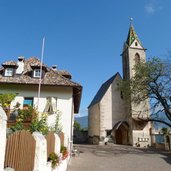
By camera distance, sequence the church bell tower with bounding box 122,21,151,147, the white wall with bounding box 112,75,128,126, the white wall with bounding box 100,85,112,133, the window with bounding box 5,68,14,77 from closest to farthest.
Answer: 1. the window with bounding box 5,68,14,77
2. the church bell tower with bounding box 122,21,151,147
3. the white wall with bounding box 100,85,112,133
4. the white wall with bounding box 112,75,128,126

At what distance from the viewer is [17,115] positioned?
14.9 metres

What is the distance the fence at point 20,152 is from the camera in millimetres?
5160

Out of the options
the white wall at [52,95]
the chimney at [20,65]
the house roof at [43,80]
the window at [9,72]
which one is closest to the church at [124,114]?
the house roof at [43,80]

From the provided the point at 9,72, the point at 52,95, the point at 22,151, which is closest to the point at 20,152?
the point at 22,151

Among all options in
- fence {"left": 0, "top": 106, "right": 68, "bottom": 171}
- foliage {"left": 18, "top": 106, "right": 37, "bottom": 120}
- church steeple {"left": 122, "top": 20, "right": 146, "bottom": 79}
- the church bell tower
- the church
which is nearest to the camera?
fence {"left": 0, "top": 106, "right": 68, "bottom": 171}

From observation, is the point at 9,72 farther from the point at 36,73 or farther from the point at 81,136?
the point at 81,136

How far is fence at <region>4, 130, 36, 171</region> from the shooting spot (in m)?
5.16

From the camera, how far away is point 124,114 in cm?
A: 3322

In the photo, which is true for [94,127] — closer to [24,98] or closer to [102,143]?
[102,143]

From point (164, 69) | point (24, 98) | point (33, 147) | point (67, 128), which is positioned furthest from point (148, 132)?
point (33, 147)

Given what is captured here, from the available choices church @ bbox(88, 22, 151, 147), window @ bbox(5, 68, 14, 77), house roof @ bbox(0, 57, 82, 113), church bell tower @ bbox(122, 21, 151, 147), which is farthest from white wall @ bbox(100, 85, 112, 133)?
window @ bbox(5, 68, 14, 77)

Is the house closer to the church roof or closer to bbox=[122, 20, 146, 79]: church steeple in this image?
bbox=[122, 20, 146, 79]: church steeple

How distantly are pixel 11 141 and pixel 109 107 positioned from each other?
93.9 ft

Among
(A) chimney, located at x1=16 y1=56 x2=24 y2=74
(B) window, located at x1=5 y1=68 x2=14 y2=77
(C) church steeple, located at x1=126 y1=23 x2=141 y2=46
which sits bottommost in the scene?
(B) window, located at x1=5 y1=68 x2=14 y2=77
